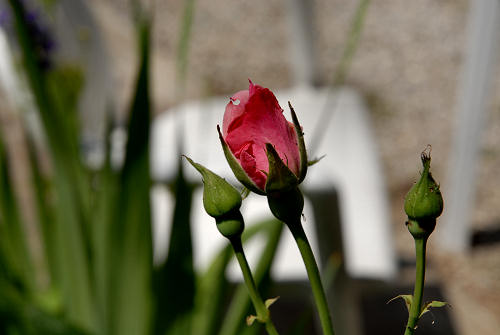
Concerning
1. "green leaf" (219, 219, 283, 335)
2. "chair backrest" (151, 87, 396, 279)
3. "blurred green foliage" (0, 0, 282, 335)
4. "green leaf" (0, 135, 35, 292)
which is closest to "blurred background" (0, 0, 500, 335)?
"chair backrest" (151, 87, 396, 279)

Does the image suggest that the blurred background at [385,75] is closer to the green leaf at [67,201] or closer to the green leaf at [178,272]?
the green leaf at [67,201]

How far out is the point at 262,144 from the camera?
0.22 meters

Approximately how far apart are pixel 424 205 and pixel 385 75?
8.24 ft

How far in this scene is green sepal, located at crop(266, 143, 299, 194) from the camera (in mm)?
205

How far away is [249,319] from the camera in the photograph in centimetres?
23

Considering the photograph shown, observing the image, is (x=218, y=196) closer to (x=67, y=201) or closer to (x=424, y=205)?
(x=424, y=205)

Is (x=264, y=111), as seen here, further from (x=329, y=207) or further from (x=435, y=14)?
(x=435, y=14)

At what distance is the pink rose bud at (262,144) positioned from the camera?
21 cm

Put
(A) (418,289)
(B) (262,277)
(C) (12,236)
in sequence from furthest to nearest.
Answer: (C) (12,236) < (B) (262,277) < (A) (418,289)

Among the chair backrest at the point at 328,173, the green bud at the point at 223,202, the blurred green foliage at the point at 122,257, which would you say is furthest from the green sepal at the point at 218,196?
the chair backrest at the point at 328,173

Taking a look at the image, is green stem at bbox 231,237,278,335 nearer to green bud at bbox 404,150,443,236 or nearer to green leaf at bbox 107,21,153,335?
green bud at bbox 404,150,443,236

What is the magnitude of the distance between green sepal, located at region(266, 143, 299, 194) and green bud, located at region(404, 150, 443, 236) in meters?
0.04

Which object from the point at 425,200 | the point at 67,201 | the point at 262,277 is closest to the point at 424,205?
the point at 425,200

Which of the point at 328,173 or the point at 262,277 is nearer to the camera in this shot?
the point at 262,277
